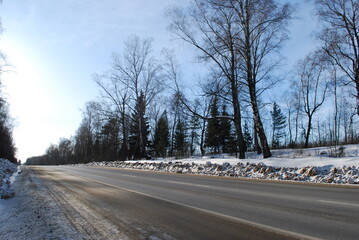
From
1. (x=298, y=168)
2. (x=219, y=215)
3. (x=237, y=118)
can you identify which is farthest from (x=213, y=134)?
(x=219, y=215)

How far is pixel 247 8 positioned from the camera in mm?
19219

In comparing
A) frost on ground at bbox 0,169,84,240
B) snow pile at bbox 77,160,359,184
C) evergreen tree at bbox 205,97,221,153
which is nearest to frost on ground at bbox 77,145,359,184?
snow pile at bbox 77,160,359,184

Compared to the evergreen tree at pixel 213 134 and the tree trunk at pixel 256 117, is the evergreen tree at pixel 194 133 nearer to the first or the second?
the evergreen tree at pixel 213 134

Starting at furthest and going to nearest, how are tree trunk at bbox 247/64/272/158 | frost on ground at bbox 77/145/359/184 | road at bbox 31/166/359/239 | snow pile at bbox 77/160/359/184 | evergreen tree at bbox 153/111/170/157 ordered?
evergreen tree at bbox 153/111/170/157 → tree trunk at bbox 247/64/272/158 → frost on ground at bbox 77/145/359/184 → snow pile at bbox 77/160/359/184 → road at bbox 31/166/359/239

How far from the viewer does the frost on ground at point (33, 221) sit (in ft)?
15.7

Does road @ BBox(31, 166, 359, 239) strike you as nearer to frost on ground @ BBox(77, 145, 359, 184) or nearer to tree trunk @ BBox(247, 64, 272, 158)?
frost on ground @ BBox(77, 145, 359, 184)

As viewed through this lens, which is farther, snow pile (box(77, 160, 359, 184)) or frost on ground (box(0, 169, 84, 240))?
snow pile (box(77, 160, 359, 184))

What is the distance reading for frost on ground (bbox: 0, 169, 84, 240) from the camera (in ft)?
15.7

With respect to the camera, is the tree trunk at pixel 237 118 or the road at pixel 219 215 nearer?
the road at pixel 219 215

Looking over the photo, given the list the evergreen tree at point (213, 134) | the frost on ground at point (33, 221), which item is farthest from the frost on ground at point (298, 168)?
the evergreen tree at point (213, 134)

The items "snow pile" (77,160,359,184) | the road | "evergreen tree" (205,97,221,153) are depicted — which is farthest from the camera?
"evergreen tree" (205,97,221,153)

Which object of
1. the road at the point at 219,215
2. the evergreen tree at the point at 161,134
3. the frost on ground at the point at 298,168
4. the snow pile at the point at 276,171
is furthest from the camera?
the evergreen tree at the point at 161,134

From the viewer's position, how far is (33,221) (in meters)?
5.76

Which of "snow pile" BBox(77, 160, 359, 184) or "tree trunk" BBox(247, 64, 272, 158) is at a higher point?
"tree trunk" BBox(247, 64, 272, 158)
